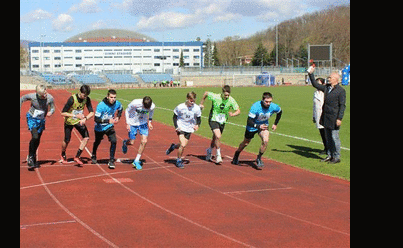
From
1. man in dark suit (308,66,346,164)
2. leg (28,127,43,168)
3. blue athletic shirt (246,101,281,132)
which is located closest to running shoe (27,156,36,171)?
leg (28,127,43,168)

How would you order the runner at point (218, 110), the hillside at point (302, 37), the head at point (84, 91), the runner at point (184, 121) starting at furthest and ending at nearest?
the hillside at point (302, 37), the runner at point (218, 110), the runner at point (184, 121), the head at point (84, 91)

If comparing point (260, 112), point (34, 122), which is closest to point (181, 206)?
point (260, 112)

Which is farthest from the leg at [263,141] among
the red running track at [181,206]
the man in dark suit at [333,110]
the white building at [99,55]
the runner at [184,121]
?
the white building at [99,55]

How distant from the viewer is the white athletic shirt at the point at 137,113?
486 inches

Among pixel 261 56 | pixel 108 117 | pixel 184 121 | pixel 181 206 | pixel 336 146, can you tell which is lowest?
pixel 181 206

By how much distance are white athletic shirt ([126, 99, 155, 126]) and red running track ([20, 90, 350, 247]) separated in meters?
1.15

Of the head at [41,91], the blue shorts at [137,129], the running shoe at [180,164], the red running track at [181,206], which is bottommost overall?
the red running track at [181,206]

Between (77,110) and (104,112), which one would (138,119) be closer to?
(104,112)

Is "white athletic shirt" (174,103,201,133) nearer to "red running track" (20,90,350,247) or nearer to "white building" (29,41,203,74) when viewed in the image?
"red running track" (20,90,350,247)

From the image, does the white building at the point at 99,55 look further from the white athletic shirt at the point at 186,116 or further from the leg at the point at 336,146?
the leg at the point at 336,146

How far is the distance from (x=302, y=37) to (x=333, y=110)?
134829mm

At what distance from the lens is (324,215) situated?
846 centimetres

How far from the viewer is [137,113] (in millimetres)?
12477
